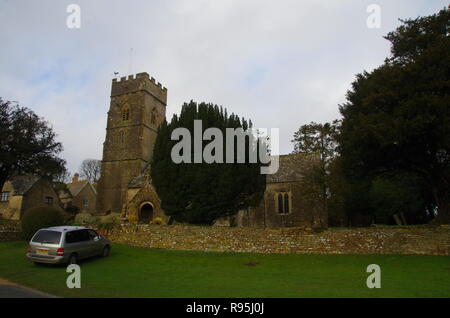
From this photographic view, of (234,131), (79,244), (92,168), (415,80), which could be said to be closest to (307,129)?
(234,131)

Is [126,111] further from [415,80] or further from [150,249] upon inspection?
[415,80]

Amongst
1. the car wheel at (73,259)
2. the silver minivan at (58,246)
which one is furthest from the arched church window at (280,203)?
the car wheel at (73,259)

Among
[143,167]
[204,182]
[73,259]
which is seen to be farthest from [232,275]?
[143,167]

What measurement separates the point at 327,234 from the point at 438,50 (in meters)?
11.3

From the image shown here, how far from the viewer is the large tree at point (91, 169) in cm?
6831

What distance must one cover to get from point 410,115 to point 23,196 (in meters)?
39.5

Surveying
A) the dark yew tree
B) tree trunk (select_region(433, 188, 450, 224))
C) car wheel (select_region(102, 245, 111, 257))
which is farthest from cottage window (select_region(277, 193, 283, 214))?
car wheel (select_region(102, 245, 111, 257))

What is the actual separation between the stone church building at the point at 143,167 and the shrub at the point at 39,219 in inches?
255

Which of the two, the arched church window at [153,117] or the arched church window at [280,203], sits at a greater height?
the arched church window at [153,117]

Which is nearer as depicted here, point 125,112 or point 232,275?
point 232,275

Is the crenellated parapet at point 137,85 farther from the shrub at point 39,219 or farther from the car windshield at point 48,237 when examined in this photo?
the car windshield at point 48,237

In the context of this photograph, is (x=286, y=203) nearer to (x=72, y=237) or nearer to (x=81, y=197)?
(x=72, y=237)

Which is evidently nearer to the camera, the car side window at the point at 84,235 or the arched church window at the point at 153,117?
the car side window at the point at 84,235

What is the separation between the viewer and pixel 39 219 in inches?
784
